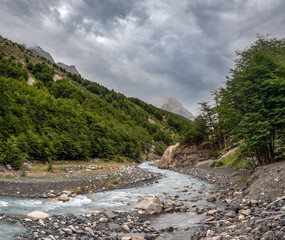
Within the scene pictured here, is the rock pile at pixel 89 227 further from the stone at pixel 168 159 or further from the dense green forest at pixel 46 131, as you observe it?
the stone at pixel 168 159

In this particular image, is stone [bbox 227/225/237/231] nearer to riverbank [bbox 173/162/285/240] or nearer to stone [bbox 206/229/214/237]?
riverbank [bbox 173/162/285/240]

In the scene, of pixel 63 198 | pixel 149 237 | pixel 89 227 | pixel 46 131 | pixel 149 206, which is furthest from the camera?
pixel 46 131

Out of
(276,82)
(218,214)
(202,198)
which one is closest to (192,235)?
(218,214)

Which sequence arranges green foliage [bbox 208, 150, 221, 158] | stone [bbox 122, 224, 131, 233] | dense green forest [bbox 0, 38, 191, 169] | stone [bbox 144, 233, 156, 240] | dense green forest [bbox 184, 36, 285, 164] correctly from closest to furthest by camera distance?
1. stone [bbox 144, 233, 156, 240]
2. stone [bbox 122, 224, 131, 233]
3. dense green forest [bbox 184, 36, 285, 164]
4. dense green forest [bbox 0, 38, 191, 169]
5. green foliage [bbox 208, 150, 221, 158]

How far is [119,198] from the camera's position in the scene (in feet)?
66.6

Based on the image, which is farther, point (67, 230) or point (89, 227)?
Answer: point (89, 227)

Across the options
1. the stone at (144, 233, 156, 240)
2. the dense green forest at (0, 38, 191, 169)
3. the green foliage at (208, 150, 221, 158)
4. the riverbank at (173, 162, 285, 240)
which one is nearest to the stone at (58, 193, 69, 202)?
the stone at (144, 233, 156, 240)

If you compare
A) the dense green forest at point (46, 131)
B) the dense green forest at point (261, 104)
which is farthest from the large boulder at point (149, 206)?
the dense green forest at point (46, 131)

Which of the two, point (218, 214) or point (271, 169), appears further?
point (271, 169)

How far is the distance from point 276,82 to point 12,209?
2374cm

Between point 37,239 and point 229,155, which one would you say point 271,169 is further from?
point 229,155

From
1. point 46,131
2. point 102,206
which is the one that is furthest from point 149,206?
point 46,131

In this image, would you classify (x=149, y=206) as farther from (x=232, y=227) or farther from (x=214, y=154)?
(x=214, y=154)

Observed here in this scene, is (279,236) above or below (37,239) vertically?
above
